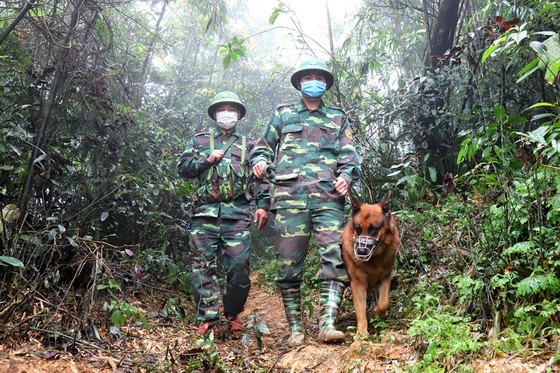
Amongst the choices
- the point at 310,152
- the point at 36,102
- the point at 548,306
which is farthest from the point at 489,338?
the point at 36,102

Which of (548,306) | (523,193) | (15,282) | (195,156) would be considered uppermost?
(195,156)

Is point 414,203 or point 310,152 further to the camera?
point 414,203

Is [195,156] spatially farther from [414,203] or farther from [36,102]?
[414,203]

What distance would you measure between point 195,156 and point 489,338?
3.65 m

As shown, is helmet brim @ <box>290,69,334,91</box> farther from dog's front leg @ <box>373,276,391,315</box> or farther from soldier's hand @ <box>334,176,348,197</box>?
dog's front leg @ <box>373,276,391,315</box>

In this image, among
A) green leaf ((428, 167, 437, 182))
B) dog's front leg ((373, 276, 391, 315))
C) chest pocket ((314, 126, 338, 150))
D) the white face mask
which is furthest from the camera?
green leaf ((428, 167, 437, 182))

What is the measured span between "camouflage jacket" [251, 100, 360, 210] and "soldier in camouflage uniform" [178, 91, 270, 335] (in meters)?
0.55

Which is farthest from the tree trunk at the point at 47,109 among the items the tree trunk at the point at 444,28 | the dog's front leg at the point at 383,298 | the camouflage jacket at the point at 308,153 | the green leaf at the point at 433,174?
the tree trunk at the point at 444,28

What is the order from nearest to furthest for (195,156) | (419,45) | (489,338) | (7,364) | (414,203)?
(7,364), (489,338), (195,156), (414,203), (419,45)

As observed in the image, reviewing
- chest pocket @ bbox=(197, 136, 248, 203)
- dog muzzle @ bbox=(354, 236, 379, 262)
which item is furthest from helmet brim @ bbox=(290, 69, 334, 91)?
dog muzzle @ bbox=(354, 236, 379, 262)

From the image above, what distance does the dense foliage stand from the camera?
3289mm

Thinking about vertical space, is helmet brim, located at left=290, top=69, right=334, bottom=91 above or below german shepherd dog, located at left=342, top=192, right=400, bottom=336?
above

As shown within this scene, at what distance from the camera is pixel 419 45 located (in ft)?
41.8

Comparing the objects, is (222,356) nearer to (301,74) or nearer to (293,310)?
(293,310)
